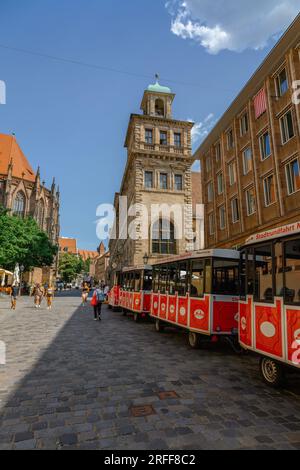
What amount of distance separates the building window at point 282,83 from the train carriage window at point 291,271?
658 inches

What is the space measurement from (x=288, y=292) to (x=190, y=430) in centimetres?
281

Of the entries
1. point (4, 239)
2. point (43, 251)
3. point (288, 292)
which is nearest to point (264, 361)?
point (288, 292)

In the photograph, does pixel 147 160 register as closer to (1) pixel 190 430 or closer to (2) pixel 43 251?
(2) pixel 43 251

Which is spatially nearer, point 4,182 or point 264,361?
point 264,361

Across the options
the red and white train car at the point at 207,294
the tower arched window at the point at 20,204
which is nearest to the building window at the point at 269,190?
the red and white train car at the point at 207,294

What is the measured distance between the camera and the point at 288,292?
16.9 ft

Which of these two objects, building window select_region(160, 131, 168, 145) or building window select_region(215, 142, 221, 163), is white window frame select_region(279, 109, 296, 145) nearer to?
building window select_region(215, 142, 221, 163)

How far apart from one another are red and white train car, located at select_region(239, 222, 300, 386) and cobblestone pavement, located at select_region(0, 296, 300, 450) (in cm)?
69

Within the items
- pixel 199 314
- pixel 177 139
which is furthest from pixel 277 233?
pixel 177 139

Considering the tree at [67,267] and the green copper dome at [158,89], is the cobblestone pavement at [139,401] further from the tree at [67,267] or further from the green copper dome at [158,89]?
the tree at [67,267]

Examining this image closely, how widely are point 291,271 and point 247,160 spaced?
18616mm

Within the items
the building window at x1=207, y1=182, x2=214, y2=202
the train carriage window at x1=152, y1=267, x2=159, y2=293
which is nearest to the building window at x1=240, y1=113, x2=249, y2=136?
the building window at x1=207, y1=182, x2=214, y2=202

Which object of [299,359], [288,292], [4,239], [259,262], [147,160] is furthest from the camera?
[4,239]

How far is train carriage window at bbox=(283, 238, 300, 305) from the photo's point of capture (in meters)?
5.02
